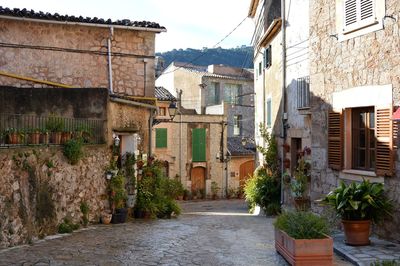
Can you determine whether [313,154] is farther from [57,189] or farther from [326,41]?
[57,189]

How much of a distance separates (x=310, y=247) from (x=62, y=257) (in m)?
3.92

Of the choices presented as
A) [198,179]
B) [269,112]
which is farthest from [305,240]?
[198,179]

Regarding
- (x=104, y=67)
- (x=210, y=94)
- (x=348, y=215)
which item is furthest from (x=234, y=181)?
(x=348, y=215)

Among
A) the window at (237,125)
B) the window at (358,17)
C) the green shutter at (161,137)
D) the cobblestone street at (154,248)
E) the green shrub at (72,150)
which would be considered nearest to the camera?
the cobblestone street at (154,248)

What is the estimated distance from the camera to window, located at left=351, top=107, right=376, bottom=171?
947 cm

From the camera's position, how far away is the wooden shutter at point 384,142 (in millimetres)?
8594

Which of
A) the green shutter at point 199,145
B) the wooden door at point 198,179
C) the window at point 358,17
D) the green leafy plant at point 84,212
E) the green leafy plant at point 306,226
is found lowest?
the wooden door at point 198,179

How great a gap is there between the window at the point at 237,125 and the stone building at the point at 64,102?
70.4ft

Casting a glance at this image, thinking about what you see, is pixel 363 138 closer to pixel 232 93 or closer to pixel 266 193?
pixel 266 193

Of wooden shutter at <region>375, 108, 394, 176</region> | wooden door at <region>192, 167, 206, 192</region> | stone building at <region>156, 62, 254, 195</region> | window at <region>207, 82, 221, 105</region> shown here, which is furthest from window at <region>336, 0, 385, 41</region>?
window at <region>207, 82, 221, 105</region>

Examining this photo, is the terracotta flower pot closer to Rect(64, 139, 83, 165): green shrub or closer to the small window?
Rect(64, 139, 83, 165): green shrub

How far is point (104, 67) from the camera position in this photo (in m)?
16.2

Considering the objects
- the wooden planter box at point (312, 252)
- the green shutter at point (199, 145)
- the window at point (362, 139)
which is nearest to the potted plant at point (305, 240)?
the wooden planter box at point (312, 252)

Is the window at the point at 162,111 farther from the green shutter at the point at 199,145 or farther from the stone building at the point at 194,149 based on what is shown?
the green shutter at the point at 199,145
